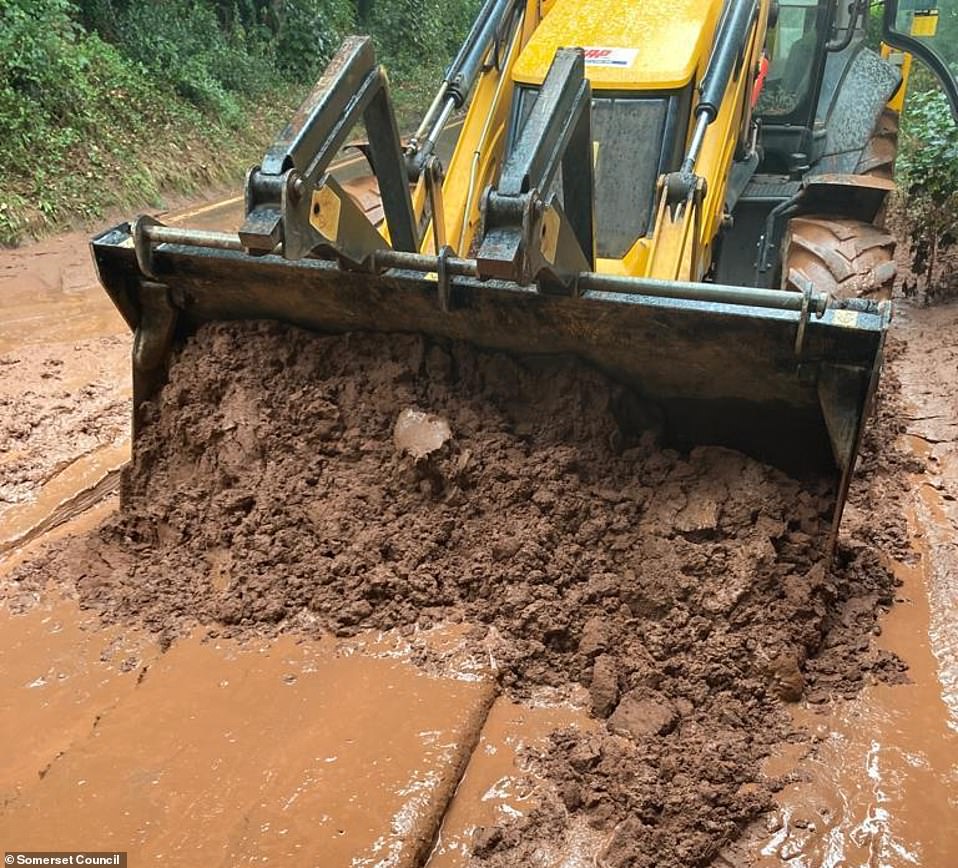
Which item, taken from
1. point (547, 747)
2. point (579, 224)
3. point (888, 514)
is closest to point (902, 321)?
point (888, 514)

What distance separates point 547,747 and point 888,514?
2157 millimetres

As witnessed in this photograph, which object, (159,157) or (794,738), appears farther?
(159,157)

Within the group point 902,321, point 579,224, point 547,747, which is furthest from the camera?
point 902,321

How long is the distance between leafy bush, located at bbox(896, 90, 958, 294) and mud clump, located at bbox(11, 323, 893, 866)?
412cm

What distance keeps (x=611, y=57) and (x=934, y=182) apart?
3860mm

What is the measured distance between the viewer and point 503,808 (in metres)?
2.53

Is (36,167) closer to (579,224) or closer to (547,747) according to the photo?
(579,224)

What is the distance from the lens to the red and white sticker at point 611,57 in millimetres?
3938

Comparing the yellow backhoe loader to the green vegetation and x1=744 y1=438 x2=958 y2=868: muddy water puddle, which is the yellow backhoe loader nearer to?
x1=744 y1=438 x2=958 y2=868: muddy water puddle

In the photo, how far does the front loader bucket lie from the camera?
3000 mm

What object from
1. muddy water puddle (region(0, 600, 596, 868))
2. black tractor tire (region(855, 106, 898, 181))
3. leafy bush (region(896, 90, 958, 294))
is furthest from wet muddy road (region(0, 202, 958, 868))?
leafy bush (region(896, 90, 958, 294))

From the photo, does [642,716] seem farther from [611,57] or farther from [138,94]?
[138,94]

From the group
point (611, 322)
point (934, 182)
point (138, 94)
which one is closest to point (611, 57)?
point (611, 322)

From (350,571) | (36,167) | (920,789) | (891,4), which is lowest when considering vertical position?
(920,789)
